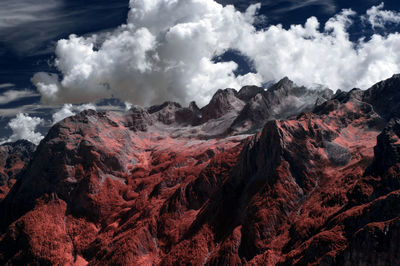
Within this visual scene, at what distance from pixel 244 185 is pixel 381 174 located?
172 feet

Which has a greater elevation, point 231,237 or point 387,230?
point 387,230

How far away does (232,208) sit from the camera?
136 metres

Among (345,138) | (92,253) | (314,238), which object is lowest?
(92,253)

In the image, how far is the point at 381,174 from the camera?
106 meters

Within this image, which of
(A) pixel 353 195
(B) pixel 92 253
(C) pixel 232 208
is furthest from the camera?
(B) pixel 92 253

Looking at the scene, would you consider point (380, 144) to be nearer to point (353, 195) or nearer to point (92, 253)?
point (353, 195)

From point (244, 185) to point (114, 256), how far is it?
2314 inches

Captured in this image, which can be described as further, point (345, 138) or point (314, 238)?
point (345, 138)

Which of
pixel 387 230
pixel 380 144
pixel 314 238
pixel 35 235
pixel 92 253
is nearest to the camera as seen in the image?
pixel 387 230

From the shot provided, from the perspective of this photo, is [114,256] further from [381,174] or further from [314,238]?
[381,174]

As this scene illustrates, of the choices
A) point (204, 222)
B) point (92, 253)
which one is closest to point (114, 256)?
point (92, 253)

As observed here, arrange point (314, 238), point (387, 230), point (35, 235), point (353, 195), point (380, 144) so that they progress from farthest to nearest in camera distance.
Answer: point (35, 235) → point (380, 144) → point (353, 195) → point (314, 238) → point (387, 230)

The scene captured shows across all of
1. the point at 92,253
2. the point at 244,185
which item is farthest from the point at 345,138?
the point at 92,253

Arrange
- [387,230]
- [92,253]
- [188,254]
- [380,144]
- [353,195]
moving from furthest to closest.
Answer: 1. [92,253]
2. [188,254]
3. [380,144]
4. [353,195]
5. [387,230]
